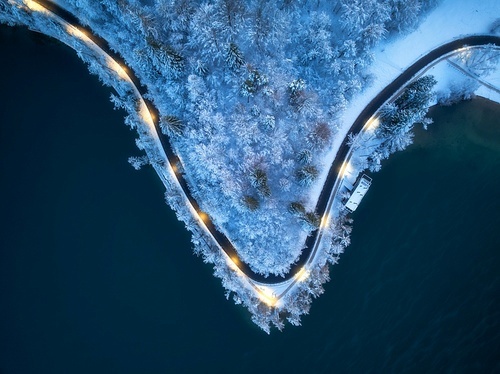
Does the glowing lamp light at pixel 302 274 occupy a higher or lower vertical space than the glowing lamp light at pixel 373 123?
lower

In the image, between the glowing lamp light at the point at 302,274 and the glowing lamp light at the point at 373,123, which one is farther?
the glowing lamp light at the point at 373,123

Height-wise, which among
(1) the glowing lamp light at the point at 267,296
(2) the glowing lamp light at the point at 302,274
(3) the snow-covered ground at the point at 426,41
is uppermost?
(3) the snow-covered ground at the point at 426,41

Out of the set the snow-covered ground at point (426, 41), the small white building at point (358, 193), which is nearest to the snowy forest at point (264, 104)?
the snow-covered ground at point (426, 41)

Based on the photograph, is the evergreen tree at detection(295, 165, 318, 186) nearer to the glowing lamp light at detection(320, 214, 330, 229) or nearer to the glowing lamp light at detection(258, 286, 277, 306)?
the glowing lamp light at detection(320, 214, 330, 229)

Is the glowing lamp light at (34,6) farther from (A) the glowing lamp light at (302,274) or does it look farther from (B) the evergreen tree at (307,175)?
(A) the glowing lamp light at (302,274)

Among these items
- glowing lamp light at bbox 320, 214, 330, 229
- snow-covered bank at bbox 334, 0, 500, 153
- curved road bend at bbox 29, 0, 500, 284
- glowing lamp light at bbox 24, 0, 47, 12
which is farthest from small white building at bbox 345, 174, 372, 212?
glowing lamp light at bbox 24, 0, 47, 12

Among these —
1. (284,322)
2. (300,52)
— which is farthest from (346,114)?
(284,322)

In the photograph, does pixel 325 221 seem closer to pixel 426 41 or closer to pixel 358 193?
pixel 358 193
